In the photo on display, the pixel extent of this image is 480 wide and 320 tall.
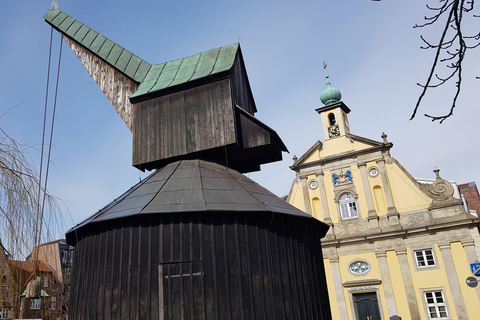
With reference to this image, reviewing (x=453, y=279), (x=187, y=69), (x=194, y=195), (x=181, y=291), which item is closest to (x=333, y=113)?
(x=453, y=279)

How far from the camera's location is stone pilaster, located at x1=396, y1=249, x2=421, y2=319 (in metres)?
21.9

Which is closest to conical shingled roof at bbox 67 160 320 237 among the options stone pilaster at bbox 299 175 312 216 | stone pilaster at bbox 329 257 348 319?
stone pilaster at bbox 329 257 348 319

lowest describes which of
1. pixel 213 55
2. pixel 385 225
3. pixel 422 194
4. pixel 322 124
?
pixel 385 225

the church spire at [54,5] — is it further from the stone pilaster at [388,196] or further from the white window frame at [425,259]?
the white window frame at [425,259]

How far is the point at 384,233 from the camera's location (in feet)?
78.7

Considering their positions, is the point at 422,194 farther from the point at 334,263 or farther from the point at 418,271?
the point at 334,263

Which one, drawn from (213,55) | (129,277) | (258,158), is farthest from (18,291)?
(213,55)

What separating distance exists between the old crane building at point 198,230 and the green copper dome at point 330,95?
60.3 feet

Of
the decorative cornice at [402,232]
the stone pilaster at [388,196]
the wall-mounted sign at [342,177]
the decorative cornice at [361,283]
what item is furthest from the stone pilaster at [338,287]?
the wall-mounted sign at [342,177]

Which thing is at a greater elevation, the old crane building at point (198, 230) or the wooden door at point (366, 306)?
the old crane building at point (198, 230)

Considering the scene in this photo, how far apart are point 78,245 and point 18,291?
5385 millimetres

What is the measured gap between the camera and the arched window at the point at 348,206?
1019 inches

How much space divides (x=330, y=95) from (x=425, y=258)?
13939mm

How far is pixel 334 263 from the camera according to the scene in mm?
24891
